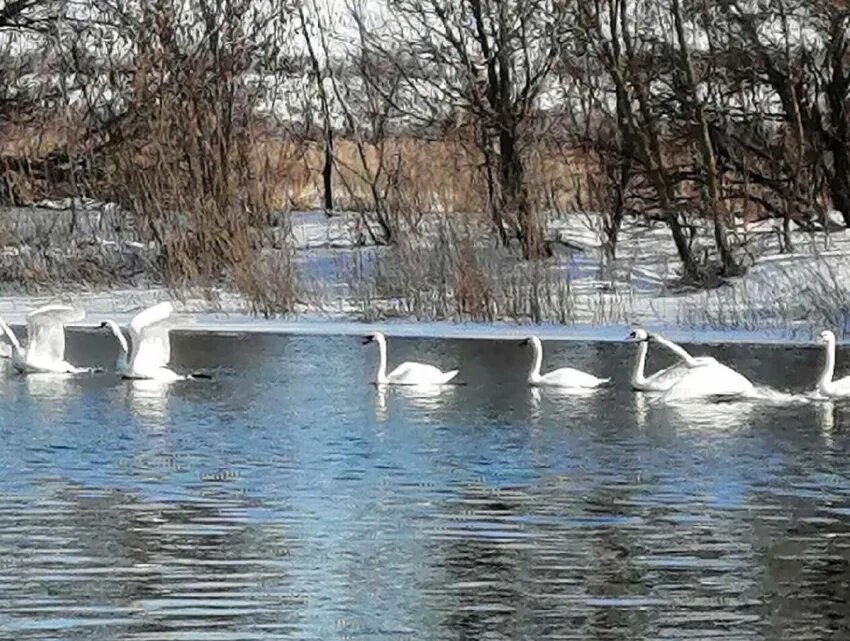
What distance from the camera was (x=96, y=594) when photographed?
902 cm

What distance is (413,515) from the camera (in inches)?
446

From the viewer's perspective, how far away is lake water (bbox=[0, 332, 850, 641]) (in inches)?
340

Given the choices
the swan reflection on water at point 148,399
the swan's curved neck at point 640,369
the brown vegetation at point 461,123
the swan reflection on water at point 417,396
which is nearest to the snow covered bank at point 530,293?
the brown vegetation at point 461,123

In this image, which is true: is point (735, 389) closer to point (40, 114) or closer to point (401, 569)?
point (401, 569)

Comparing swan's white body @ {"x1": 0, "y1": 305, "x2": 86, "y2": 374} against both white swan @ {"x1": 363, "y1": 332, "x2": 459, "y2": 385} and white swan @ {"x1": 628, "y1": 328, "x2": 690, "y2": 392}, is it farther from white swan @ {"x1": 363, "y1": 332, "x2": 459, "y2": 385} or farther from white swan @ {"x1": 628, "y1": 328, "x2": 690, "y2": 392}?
white swan @ {"x1": 628, "y1": 328, "x2": 690, "y2": 392}

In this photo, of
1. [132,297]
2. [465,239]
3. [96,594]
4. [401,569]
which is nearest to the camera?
[96,594]

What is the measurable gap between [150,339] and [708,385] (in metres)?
5.51

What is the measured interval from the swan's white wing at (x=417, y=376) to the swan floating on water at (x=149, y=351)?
1.92m

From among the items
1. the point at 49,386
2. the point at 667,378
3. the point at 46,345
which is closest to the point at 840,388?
the point at 667,378

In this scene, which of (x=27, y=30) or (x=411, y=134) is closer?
(x=411, y=134)

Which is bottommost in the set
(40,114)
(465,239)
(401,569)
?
(401,569)

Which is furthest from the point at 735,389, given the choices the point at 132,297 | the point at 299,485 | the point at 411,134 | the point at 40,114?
the point at 40,114

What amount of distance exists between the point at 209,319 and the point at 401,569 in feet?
58.2

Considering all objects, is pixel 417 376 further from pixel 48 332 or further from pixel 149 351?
pixel 48 332
